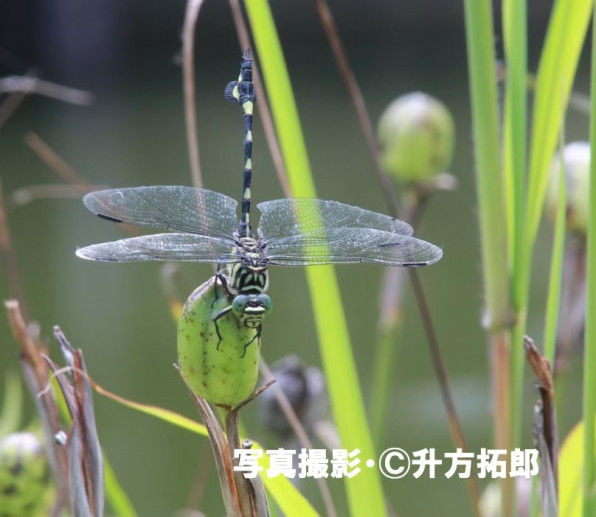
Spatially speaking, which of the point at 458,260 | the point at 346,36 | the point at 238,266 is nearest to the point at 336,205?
the point at 238,266

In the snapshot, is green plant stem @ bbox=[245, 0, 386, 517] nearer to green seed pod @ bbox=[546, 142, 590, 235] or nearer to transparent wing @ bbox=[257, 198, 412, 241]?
transparent wing @ bbox=[257, 198, 412, 241]

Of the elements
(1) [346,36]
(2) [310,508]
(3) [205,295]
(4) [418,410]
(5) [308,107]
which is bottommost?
(4) [418,410]

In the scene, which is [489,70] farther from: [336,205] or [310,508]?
[310,508]

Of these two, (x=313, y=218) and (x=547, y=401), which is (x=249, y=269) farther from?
(x=547, y=401)

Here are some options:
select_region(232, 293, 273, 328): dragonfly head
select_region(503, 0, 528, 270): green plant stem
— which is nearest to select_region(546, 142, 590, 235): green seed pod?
select_region(503, 0, 528, 270): green plant stem
